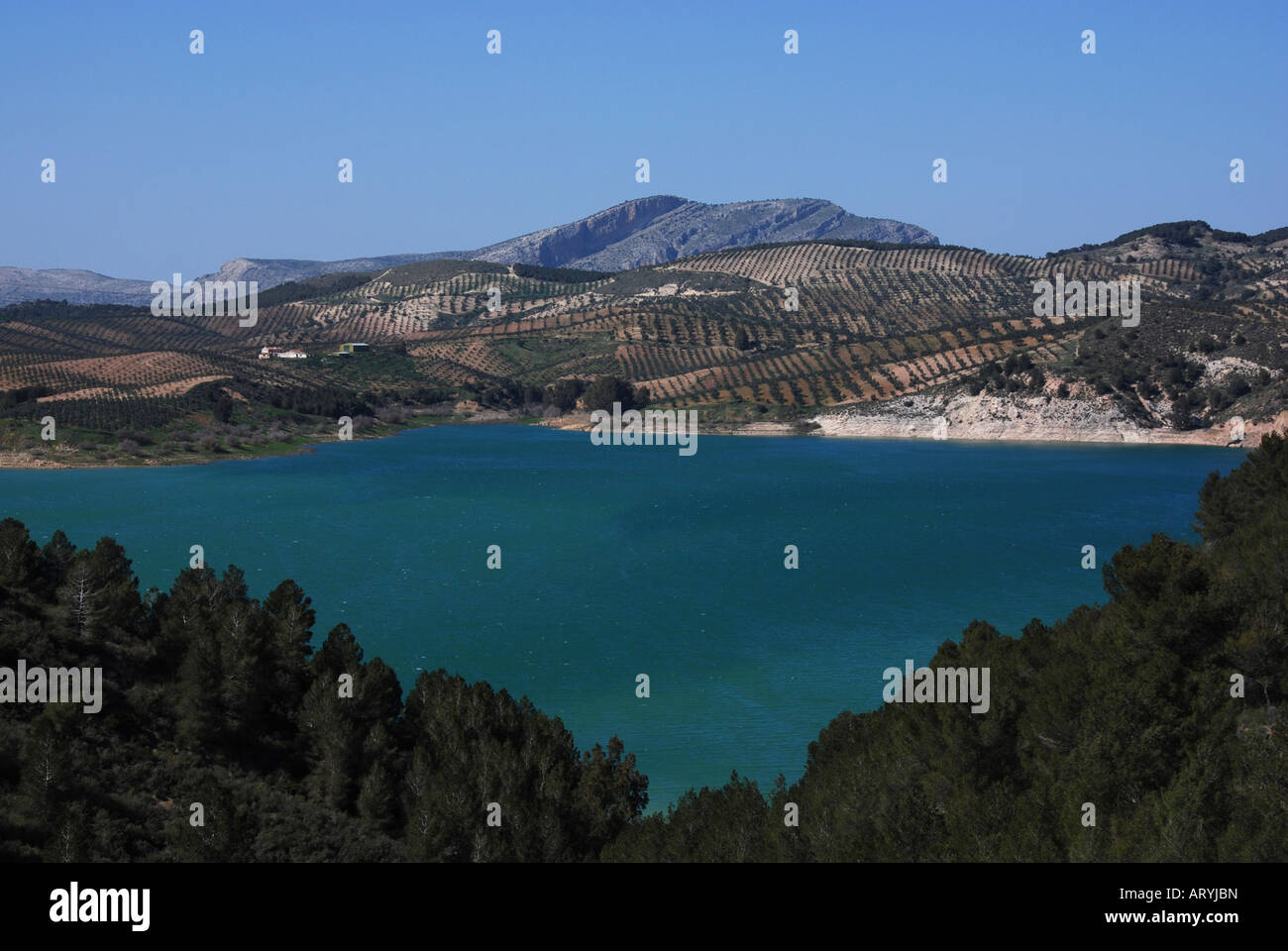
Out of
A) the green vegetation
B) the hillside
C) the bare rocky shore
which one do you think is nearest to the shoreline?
the bare rocky shore

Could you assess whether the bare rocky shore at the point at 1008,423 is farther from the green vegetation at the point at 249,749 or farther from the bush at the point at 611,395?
the green vegetation at the point at 249,749

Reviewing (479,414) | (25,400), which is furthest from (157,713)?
(479,414)

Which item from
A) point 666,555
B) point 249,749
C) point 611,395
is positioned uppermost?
point 611,395

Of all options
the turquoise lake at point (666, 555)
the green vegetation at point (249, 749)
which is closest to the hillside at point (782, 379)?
the turquoise lake at point (666, 555)

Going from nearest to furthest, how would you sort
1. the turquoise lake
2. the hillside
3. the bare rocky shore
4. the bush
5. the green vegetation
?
the green vegetation < the turquoise lake < the hillside < the bare rocky shore < the bush

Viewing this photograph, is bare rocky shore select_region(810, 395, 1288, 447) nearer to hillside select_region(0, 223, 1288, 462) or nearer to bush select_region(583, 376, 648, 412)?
hillside select_region(0, 223, 1288, 462)

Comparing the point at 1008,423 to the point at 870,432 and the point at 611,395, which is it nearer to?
the point at 870,432

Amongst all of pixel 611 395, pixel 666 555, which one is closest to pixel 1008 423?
pixel 611 395

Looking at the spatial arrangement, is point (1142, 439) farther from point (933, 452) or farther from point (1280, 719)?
point (1280, 719)
